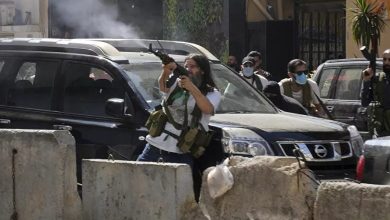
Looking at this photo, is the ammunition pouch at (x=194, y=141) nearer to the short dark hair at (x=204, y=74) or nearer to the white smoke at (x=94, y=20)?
the short dark hair at (x=204, y=74)

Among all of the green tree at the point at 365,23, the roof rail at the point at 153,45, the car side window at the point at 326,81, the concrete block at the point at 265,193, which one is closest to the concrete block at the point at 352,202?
the concrete block at the point at 265,193

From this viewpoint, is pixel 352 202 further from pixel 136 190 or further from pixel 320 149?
pixel 320 149

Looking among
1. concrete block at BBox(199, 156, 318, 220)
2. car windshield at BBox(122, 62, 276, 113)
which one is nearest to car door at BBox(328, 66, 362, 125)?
car windshield at BBox(122, 62, 276, 113)

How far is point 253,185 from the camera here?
495 cm

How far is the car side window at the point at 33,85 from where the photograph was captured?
25.0 ft

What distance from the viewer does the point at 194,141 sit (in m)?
6.11

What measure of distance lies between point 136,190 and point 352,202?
1.77 metres

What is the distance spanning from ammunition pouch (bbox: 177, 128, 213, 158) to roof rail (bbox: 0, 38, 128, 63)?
1.39 m

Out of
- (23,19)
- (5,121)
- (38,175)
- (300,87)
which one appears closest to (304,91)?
(300,87)

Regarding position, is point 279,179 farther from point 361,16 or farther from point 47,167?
point 361,16

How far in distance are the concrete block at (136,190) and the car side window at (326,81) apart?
5.82 metres

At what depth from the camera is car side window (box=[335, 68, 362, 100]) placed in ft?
35.1

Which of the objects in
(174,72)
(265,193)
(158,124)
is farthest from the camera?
(174,72)

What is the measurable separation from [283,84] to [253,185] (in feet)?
14.2
